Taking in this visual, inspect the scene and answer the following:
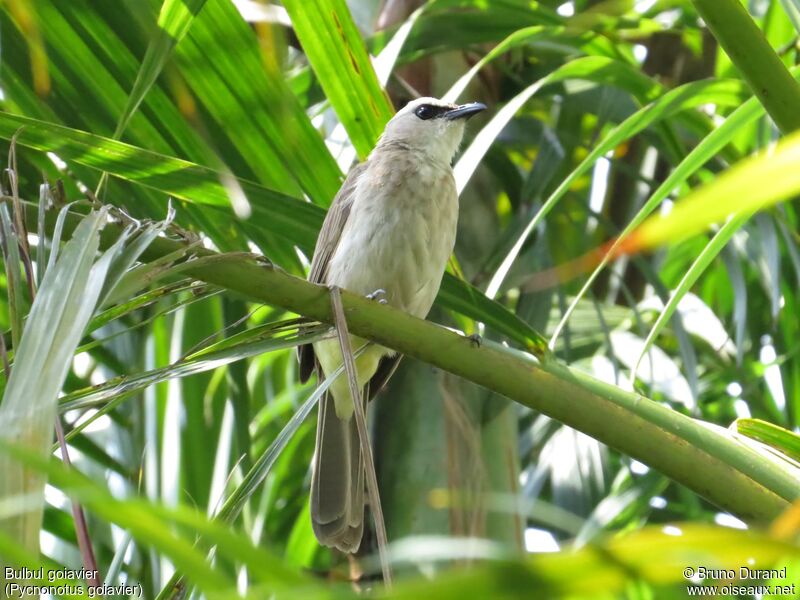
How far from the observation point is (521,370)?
177 centimetres

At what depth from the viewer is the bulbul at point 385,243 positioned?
131 inches

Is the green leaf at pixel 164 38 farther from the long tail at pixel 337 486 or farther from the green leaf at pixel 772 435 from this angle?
the long tail at pixel 337 486

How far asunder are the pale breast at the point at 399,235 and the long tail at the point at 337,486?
42 cm

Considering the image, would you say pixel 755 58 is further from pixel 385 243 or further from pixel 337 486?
pixel 385 243

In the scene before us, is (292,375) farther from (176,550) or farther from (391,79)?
(176,550)

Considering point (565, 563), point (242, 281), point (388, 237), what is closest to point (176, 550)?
point (565, 563)

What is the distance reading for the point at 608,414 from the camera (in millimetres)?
1737

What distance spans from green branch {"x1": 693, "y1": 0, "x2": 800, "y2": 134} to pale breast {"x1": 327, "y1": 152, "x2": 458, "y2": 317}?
1.82 meters

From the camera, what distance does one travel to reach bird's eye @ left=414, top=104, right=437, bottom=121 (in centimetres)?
373

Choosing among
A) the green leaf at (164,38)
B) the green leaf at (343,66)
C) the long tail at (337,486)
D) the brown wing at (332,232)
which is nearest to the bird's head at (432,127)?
the brown wing at (332,232)

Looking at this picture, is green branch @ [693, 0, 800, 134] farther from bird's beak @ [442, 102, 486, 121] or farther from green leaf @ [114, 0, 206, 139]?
bird's beak @ [442, 102, 486, 121]

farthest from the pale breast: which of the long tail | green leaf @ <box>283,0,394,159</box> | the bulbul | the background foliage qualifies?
green leaf @ <box>283,0,394,159</box>

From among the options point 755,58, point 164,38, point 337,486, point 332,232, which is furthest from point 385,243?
point 755,58

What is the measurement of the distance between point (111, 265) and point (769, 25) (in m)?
2.87
